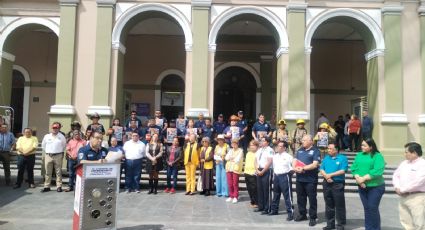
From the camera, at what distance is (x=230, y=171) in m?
9.70

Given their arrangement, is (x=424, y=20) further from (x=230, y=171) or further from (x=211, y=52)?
(x=230, y=171)

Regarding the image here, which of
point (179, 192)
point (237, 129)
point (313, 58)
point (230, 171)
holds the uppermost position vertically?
point (313, 58)

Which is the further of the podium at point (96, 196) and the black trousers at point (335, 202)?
the black trousers at point (335, 202)

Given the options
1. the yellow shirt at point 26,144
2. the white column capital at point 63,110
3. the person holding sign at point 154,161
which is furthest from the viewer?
the white column capital at point 63,110

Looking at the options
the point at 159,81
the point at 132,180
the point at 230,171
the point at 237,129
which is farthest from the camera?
the point at 159,81

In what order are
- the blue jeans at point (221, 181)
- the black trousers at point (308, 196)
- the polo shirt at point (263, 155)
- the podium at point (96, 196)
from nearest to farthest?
the podium at point (96, 196) < the black trousers at point (308, 196) < the polo shirt at point (263, 155) < the blue jeans at point (221, 181)

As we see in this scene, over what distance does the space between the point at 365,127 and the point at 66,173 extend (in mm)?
10039

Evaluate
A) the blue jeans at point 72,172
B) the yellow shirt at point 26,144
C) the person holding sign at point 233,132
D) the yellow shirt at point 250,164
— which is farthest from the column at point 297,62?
the yellow shirt at point 26,144

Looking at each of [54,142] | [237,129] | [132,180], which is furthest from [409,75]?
[54,142]

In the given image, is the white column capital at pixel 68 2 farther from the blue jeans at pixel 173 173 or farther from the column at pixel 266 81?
the column at pixel 266 81

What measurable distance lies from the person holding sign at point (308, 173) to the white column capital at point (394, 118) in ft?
22.5

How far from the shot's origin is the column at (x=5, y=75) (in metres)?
Answer: 14.1

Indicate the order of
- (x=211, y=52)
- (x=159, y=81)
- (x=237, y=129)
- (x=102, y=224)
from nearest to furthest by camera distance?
1. (x=102, y=224)
2. (x=237, y=129)
3. (x=211, y=52)
4. (x=159, y=81)

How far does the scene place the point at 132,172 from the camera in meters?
10.5
